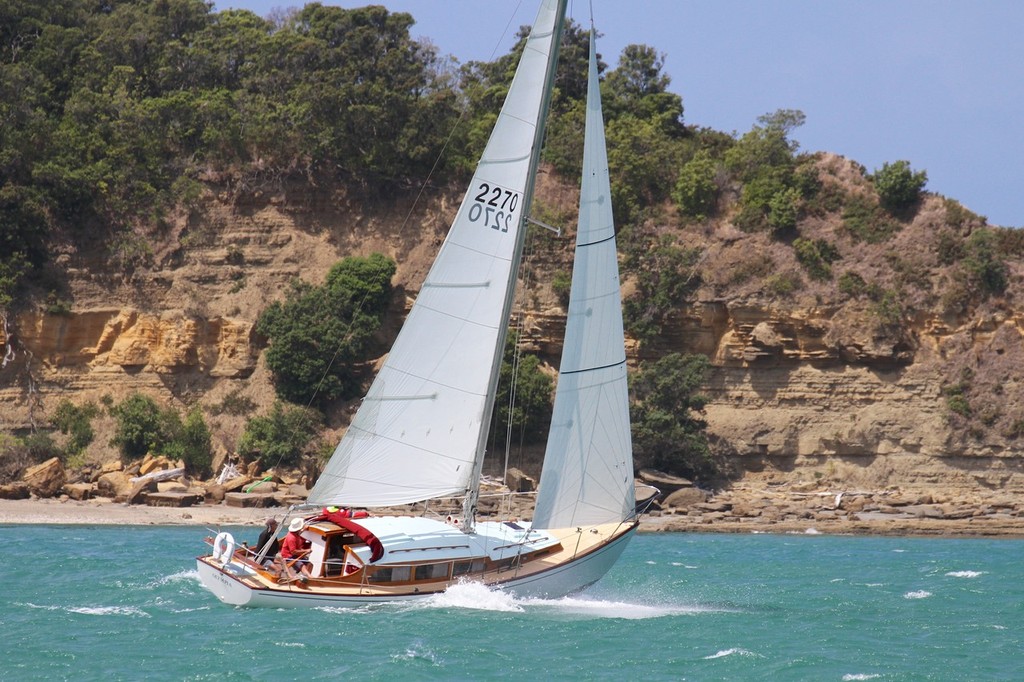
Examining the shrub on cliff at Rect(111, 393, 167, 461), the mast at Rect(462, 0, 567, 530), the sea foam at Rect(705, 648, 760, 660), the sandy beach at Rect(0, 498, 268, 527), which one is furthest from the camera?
the shrub on cliff at Rect(111, 393, 167, 461)


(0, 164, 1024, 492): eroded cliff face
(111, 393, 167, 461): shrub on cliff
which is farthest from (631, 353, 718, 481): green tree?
(111, 393, 167, 461): shrub on cliff

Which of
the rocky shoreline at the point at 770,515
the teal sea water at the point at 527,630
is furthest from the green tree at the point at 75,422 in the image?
the teal sea water at the point at 527,630

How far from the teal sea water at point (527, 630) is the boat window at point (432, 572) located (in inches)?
16.3

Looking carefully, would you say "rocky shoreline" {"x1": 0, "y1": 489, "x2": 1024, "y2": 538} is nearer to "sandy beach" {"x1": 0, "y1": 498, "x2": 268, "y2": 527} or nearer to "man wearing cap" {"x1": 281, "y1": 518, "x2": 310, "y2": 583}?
"sandy beach" {"x1": 0, "y1": 498, "x2": 268, "y2": 527}

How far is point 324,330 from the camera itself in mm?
47750

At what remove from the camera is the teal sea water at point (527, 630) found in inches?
736

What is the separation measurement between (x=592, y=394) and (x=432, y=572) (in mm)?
4311

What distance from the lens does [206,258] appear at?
172 ft

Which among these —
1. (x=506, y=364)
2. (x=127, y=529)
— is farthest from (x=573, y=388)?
(x=506, y=364)

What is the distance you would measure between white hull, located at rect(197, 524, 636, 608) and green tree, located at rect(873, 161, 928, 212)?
3451cm

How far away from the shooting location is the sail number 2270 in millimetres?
22766

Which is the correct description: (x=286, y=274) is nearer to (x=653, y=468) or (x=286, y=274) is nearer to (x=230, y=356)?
(x=230, y=356)

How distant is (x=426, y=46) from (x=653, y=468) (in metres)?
24.1

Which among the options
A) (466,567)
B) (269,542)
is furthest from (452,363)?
(269,542)
